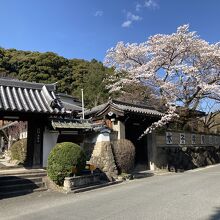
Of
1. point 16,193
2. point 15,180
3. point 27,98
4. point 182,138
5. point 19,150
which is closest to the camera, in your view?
point 16,193

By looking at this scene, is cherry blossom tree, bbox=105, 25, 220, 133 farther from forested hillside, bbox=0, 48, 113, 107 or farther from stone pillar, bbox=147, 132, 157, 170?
forested hillside, bbox=0, 48, 113, 107

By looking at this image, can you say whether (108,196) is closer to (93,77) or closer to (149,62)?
(149,62)

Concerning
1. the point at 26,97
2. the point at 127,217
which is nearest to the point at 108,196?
the point at 127,217

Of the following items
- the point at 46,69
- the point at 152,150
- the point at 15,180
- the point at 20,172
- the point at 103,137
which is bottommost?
the point at 15,180

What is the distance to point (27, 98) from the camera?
1344 cm

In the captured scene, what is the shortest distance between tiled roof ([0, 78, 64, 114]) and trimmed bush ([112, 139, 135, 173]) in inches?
161

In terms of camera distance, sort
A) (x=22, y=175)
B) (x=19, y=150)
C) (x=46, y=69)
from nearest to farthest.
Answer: (x=22, y=175) < (x=19, y=150) < (x=46, y=69)

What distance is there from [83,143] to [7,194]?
6.58m

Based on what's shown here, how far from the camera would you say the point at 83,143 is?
16578 millimetres

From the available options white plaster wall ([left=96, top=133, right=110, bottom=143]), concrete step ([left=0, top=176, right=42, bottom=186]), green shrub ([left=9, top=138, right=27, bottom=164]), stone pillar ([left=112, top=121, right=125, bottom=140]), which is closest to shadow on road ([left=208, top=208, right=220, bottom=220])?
concrete step ([left=0, top=176, right=42, bottom=186])

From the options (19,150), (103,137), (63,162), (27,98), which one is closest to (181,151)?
(103,137)

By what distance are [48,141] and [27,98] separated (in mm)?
2196

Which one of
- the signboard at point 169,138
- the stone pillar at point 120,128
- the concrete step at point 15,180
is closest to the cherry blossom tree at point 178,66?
the signboard at point 169,138

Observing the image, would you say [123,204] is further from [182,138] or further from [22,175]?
[182,138]
